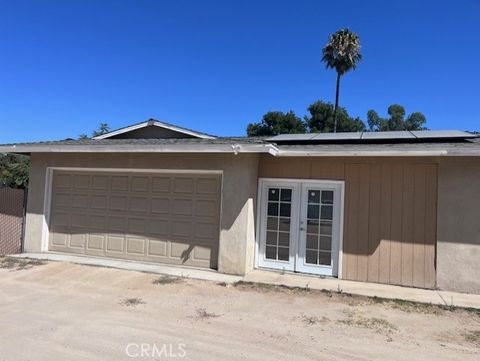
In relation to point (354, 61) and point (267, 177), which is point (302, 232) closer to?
point (267, 177)

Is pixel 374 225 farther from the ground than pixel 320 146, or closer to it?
closer to it

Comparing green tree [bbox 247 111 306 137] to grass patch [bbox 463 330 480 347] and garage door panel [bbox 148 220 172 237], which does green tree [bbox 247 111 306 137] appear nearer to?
garage door panel [bbox 148 220 172 237]

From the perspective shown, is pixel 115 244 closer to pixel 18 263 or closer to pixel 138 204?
pixel 138 204

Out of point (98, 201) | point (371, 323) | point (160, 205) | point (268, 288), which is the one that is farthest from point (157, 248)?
point (371, 323)

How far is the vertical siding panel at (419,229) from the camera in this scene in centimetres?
845

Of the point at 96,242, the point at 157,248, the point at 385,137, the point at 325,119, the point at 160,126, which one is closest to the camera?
the point at 157,248

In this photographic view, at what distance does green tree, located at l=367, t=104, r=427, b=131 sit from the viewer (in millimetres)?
50222

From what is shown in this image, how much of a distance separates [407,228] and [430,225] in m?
0.44

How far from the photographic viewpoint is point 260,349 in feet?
16.3

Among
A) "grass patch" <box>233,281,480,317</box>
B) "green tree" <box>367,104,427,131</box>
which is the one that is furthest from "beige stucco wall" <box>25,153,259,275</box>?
"green tree" <box>367,104,427,131</box>

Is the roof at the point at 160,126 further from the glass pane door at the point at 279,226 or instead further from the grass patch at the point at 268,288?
the grass patch at the point at 268,288

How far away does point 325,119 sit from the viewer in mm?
39812

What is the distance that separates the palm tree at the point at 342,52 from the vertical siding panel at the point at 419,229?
78.2ft
